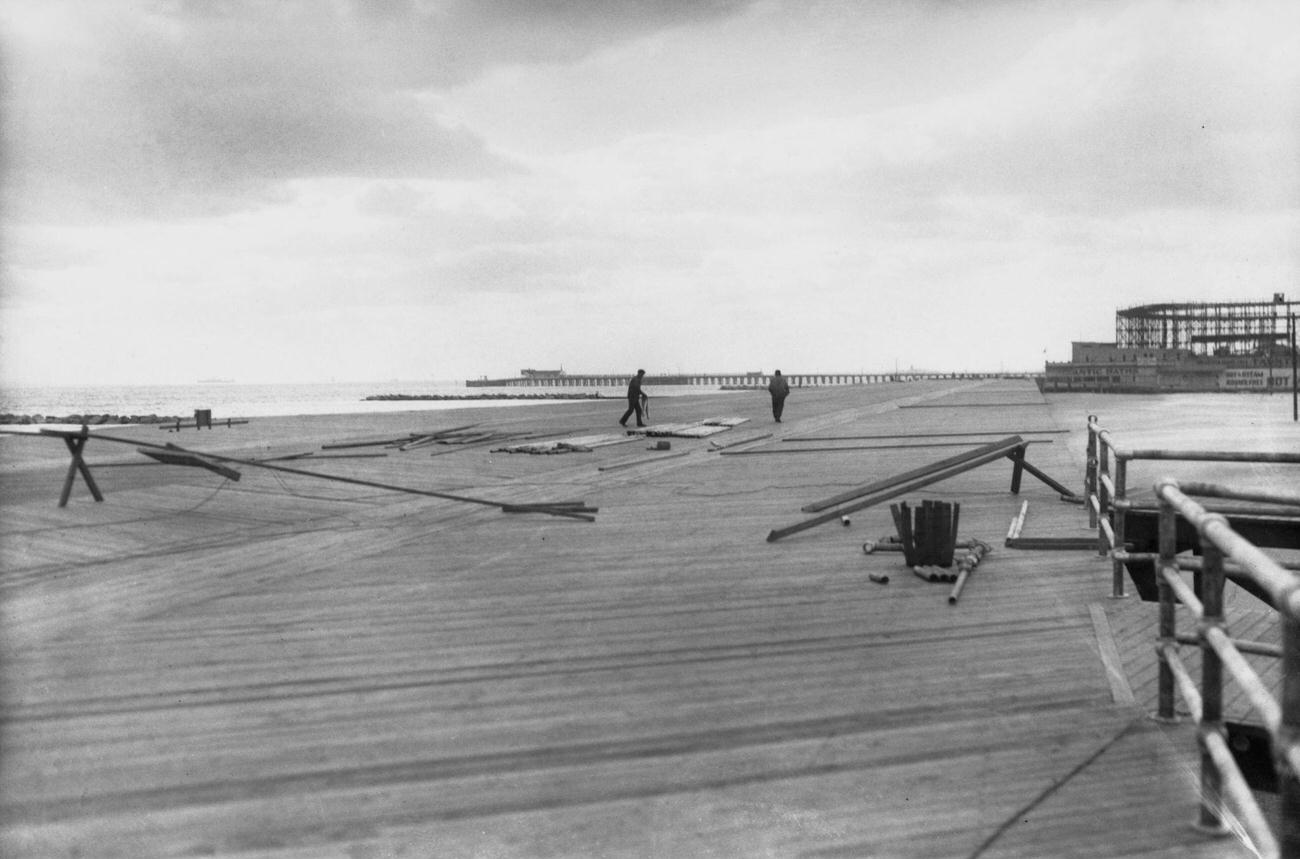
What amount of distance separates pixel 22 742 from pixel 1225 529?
15.7 ft

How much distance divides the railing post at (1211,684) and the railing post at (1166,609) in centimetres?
85

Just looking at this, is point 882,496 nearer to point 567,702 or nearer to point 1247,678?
point 567,702

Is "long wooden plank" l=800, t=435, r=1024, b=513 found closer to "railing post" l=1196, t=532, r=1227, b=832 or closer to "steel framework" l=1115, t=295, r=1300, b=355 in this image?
"railing post" l=1196, t=532, r=1227, b=832

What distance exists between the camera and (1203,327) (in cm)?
11619

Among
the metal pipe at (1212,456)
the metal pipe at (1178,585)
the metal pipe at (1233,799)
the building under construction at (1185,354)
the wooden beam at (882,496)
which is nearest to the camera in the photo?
the metal pipe at (1233,799)

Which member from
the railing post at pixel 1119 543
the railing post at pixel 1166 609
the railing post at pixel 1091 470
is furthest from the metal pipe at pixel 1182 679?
the railing post at pixel 1091 470

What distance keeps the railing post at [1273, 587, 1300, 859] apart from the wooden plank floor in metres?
0.93

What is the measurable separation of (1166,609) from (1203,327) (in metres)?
130

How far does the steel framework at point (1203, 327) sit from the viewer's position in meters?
112

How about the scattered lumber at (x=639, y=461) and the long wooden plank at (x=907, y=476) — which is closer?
the long wooden plank at (x=907, y=476)

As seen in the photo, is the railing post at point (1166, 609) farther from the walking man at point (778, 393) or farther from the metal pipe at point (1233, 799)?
the walking man at point (778, 393)

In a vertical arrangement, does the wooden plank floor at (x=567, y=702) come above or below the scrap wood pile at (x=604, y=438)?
below

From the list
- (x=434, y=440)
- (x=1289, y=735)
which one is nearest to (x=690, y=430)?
(x=434, y=440)

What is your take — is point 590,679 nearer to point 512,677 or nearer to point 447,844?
point 512,677
